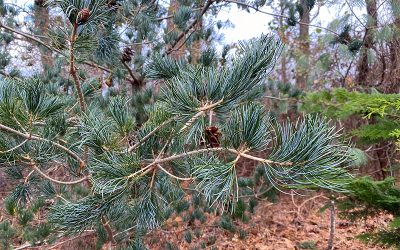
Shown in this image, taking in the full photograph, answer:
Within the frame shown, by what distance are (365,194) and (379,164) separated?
343cm

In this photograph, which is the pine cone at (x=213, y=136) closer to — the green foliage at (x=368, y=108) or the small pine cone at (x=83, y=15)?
the small pine cone at (x=83, y=15)

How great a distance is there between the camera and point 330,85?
5781 millimetres

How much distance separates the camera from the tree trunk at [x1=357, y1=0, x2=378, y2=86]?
13.2 feet

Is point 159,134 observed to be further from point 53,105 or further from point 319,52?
point 319,52

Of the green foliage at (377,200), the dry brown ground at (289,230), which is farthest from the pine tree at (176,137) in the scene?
the dry brown ground at (289,230)

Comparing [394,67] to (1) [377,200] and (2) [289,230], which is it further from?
(1) [377,200]

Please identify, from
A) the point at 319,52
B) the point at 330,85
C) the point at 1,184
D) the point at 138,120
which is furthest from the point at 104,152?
the point at 319,52

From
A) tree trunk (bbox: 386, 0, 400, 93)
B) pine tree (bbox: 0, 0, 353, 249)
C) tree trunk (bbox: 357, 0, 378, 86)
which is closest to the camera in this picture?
pine tree (bbox: 0, 0, 353, 249)

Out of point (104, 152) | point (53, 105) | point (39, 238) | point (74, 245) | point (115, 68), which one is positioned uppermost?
point (115, 68)

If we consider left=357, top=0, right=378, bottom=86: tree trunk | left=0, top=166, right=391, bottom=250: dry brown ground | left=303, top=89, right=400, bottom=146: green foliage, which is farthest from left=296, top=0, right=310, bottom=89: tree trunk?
left=303, top=89, right=400, bottom=146: green foliage

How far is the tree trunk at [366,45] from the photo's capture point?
4.03m

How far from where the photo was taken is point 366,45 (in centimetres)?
446

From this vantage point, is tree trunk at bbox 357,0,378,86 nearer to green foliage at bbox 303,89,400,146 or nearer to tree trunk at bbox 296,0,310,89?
tree trunk at bbox 296,0,310,89

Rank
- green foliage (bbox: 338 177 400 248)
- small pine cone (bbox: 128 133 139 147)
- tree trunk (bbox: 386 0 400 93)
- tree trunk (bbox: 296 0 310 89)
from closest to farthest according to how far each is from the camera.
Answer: small pine cone (bbox: 128 133 139 147)
green foliage (bbox: 338 177 400 248)
tree trunk (bbox: 386 0 400 93)
tree trunk (bbox: 296 0 310 89)
